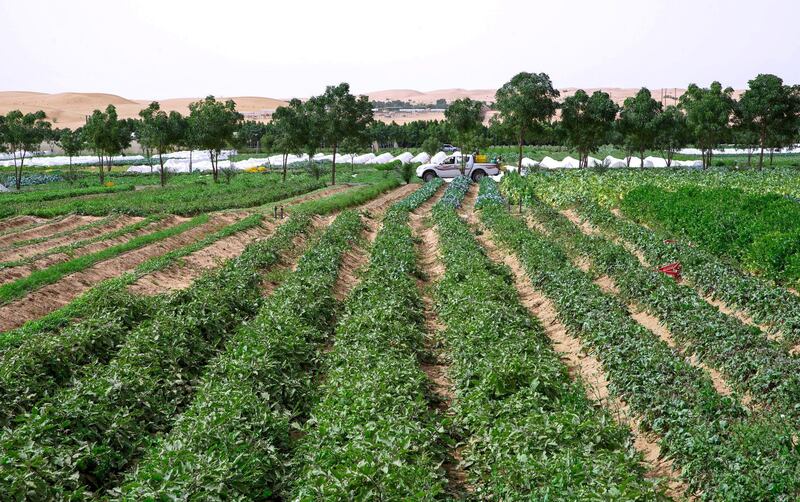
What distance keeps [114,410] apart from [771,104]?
48039 mm

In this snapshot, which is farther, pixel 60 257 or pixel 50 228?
pixel 50 228

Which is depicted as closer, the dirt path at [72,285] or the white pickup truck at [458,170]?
the dirt path at [72,285]

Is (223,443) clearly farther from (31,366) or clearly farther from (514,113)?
(514,113)

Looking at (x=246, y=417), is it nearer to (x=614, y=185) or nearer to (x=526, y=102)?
(x=614, y=185)

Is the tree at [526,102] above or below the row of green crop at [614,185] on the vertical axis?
above

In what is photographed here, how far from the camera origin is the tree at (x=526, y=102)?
4322 cm

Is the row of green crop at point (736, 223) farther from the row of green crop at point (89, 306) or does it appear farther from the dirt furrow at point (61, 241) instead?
the dirt furrow at point (61, 241)

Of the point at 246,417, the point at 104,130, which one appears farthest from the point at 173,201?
the point at 246,417

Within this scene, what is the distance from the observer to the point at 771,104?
46438mm

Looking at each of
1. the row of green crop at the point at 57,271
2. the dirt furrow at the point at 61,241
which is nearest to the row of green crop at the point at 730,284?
the row of green crop at the point at 57,271

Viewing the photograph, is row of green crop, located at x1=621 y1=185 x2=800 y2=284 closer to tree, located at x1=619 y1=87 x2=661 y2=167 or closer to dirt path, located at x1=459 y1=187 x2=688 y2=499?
dirt path, located at x1=459 y1=187 x2=688 y2=499

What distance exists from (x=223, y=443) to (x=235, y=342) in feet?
12.1

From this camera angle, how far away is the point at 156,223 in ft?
78.0

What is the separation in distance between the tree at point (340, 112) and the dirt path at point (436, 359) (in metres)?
22.3
